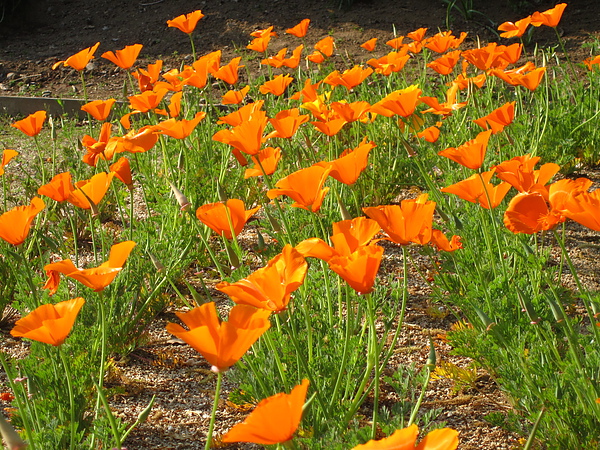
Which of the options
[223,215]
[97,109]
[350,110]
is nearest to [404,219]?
[223,215]

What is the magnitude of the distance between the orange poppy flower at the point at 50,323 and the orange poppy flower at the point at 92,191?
692mm

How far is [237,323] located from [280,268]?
0.64ft

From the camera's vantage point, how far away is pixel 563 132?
3377 mm

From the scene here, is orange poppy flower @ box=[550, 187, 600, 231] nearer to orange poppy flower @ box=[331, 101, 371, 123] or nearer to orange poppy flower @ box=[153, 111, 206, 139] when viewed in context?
orange poppy flower @ box=[331, 101, 371, 123]

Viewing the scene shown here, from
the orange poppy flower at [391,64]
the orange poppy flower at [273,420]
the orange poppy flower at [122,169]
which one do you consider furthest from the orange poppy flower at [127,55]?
the orange poppy flower at [273,420]

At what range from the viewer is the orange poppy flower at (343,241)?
1.32 metres

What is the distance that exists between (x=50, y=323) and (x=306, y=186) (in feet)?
2.35

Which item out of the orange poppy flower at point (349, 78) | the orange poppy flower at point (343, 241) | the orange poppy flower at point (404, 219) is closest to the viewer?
the orange poppy flower at point (343, 241)

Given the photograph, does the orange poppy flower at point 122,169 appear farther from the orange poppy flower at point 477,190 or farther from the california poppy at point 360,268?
the california poppy at point 360,268

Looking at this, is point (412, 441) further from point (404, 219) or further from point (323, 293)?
point (323, 293)

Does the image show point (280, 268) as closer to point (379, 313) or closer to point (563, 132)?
point (379, 313)

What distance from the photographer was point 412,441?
2.54 ft

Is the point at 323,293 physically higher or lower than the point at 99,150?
lower

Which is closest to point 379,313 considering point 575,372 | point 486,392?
point 486,392
